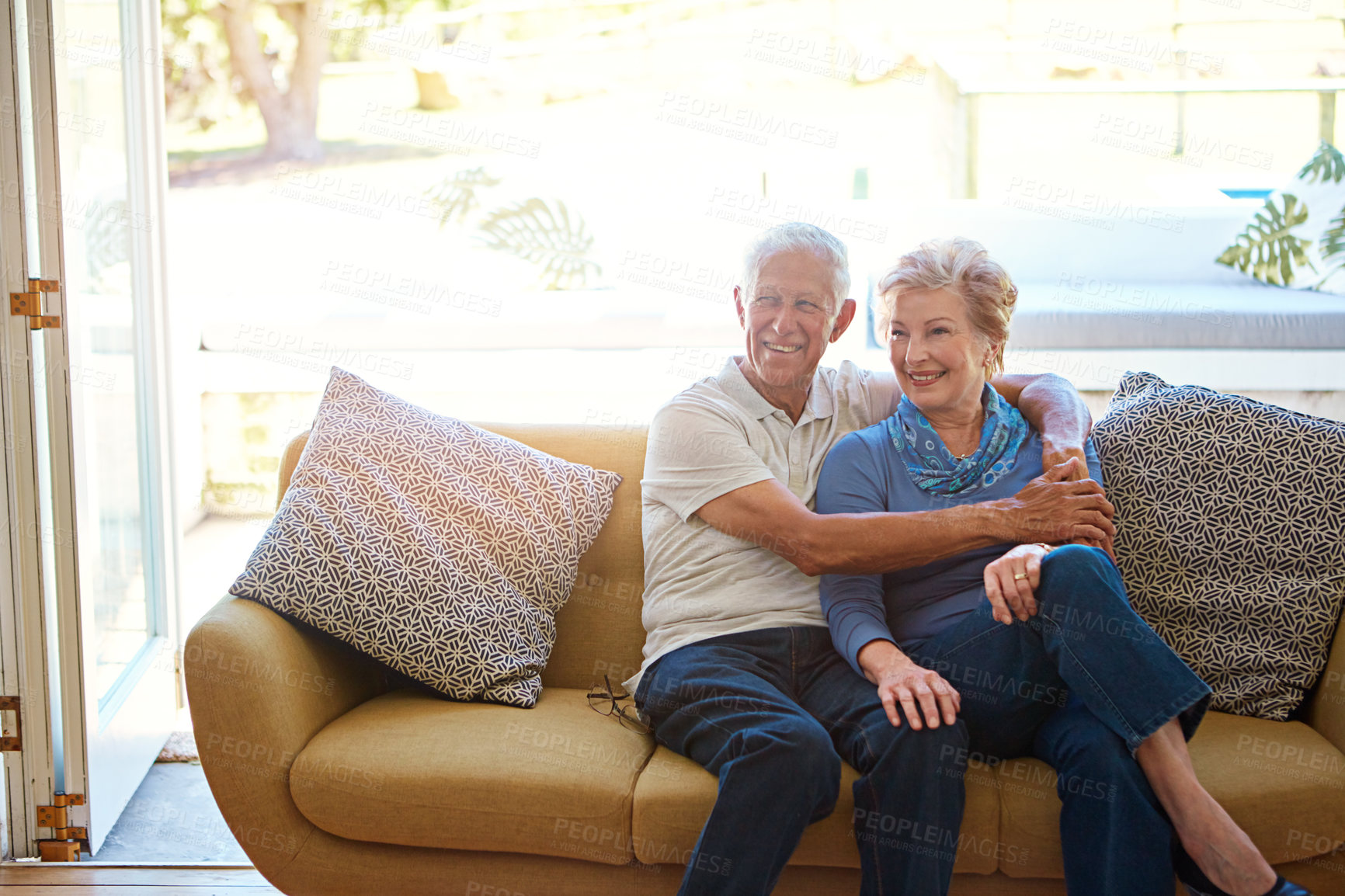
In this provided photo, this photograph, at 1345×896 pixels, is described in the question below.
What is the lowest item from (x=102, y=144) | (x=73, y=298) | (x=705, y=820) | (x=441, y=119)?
(x=705, y=820)

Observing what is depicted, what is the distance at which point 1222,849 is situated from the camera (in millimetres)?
1396

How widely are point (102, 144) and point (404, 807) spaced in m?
1.50

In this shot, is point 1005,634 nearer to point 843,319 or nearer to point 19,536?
point 843,319

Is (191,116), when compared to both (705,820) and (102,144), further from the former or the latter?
(705,820)

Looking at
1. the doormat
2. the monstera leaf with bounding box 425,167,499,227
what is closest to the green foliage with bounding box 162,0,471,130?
the monstera leaf with bounding box 425,167,499,227

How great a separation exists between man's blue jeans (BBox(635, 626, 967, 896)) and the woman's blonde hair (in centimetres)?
65

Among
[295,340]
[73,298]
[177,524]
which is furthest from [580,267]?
[73,298]

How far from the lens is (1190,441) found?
1855mm

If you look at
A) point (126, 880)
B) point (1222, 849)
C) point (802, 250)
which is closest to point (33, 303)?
point (126, 880)

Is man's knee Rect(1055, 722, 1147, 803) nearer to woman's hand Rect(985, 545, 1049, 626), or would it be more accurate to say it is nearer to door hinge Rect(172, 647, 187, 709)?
woman's hand Rect(985, 545, 1049, 626)

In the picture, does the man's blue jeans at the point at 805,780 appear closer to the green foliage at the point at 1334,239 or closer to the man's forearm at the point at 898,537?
the man's forearm at the point at 898,537

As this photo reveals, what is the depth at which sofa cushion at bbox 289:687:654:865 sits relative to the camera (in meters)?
1.53

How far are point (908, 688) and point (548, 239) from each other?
336 cm

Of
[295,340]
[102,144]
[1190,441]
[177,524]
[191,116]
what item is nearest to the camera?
[1190,441]
